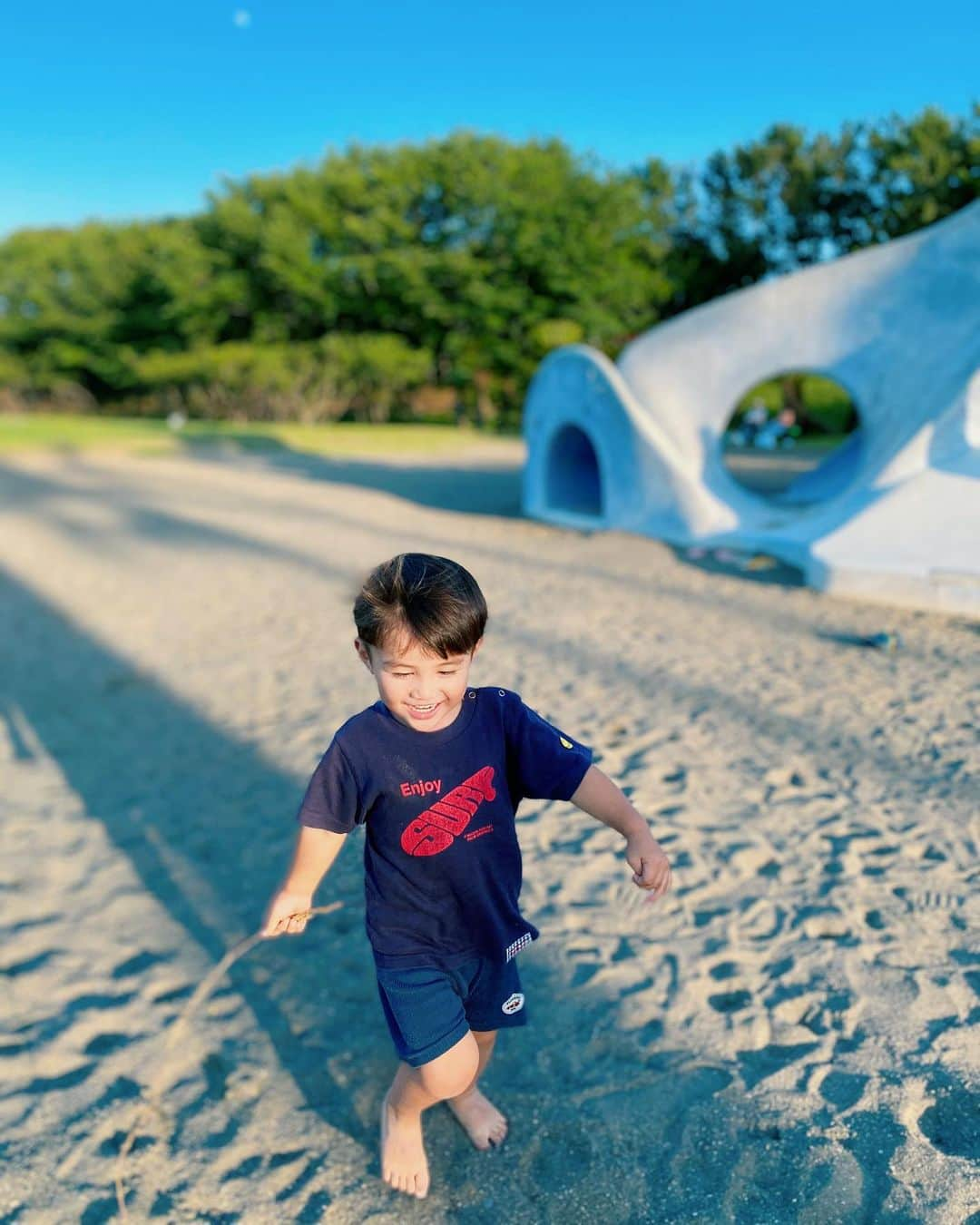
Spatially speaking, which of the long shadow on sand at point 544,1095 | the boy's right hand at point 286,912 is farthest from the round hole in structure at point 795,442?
the boy's right hand at point 286,912

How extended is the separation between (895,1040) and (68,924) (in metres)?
3.04

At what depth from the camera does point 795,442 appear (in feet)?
89.8

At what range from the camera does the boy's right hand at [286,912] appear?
197 centimetres

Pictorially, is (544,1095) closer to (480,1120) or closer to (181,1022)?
(480,1120)

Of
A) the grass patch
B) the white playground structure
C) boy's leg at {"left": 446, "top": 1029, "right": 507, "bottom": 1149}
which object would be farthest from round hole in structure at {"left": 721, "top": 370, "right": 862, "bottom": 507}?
boy's leg at {"left": 446, "top": 1029, "right": 507, "bottom": 1149}

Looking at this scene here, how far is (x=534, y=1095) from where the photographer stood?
2592 mm

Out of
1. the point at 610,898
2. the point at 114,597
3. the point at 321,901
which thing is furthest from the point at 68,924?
the point at 114,597

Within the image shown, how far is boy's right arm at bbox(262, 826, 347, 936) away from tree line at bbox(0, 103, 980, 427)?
106 ft

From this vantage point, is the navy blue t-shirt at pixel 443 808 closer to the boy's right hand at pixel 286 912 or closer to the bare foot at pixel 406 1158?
the boy's right hand at pixel 286 912

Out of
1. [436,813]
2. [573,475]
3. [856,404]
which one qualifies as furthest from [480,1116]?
[573,475]

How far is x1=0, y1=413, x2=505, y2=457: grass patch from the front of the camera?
25.2m

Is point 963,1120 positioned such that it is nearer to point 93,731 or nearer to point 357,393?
point 93,731

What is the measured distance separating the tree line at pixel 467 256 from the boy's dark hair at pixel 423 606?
3207cm

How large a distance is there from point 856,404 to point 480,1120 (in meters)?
10.1
